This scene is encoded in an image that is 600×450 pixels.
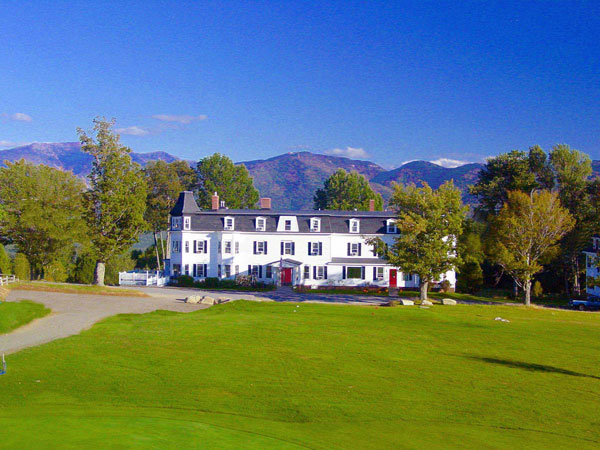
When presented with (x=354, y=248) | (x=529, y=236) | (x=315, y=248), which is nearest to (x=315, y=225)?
(x=315, y=248)

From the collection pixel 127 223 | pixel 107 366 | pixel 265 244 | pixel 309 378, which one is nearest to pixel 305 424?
pixel 309 378

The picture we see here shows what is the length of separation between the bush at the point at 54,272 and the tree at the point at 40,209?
0.72 m

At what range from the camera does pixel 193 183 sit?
260 feet

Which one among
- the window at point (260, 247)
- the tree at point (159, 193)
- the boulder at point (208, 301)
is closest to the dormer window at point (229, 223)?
the window at point (260, 247)

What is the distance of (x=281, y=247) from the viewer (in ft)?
179

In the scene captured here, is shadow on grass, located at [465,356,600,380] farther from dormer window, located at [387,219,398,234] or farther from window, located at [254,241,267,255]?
window, located at [254,241,267,255]

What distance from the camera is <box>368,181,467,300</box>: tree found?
41.4 metres

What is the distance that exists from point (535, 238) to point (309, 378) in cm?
3506

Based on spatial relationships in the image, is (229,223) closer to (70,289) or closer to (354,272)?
(354,272)

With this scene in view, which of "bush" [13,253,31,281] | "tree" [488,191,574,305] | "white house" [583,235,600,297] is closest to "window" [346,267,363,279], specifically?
"tree" [488,191,574,305]

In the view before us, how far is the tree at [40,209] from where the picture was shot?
49.9 m

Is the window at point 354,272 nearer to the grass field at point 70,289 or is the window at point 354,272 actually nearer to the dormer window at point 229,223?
the dormer window at point 229,223

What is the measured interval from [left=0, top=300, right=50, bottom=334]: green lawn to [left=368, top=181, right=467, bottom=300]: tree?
24.9 m

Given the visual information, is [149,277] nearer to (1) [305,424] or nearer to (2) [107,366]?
(2) [107,366]
